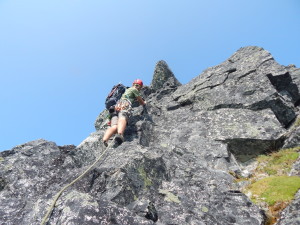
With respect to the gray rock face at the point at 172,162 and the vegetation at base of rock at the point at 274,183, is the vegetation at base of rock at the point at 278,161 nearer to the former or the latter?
the vegetation at base of rock at the point at 274,183

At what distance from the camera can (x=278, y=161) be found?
49.7ft

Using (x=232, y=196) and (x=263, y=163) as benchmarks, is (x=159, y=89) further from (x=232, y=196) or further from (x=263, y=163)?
(x=232, y=196)

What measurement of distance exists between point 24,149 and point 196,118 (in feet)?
40.3

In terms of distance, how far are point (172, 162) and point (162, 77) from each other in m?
21.1

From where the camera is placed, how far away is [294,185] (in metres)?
11.0

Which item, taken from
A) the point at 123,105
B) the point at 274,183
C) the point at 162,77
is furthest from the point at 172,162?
the point at 162,77

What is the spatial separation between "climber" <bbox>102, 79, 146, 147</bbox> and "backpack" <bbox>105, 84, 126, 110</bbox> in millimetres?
1408

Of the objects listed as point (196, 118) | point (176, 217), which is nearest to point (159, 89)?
point (196, 118)

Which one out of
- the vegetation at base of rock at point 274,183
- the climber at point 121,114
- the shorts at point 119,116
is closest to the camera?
the vegetation at base of rock at point 274,183

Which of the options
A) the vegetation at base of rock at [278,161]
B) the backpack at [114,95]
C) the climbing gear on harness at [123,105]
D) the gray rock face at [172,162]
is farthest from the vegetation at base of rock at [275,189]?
the backpack at [114,95]

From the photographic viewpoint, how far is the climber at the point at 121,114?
15438 millimetres

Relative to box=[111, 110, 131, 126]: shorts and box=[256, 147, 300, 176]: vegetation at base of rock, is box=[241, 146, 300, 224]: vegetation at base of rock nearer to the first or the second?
box=[256, 147, 300, 176]: vegetation at base of rock

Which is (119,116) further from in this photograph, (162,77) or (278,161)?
(162,77)

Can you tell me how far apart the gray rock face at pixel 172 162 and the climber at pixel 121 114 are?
1.04m
